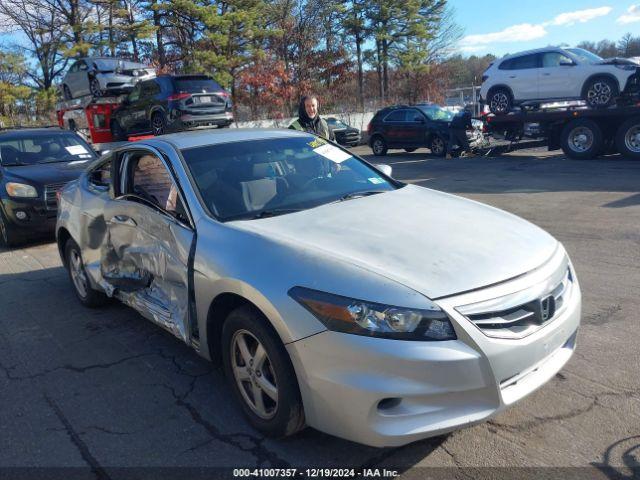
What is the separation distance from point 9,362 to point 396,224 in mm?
3159

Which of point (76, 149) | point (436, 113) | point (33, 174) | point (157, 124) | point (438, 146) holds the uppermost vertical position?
point (157, 124)

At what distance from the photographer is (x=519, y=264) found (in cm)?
281

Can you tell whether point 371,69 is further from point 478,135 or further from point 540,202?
point 540,202

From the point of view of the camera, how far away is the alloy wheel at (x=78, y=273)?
209 inches

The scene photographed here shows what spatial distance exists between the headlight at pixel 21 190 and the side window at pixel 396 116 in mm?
13587

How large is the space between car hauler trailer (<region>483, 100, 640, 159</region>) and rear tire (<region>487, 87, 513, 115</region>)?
367 millimetres

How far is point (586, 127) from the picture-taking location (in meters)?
14.7

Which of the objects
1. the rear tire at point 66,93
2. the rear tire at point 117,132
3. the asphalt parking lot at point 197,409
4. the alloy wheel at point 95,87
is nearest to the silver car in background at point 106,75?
the alloy wheel at point 95,87

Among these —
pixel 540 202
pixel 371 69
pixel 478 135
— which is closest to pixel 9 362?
pixel 540 202

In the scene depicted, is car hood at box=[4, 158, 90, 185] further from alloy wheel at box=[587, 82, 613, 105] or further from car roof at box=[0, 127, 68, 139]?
alloy wheel at box=[587, 82, 613, 105]

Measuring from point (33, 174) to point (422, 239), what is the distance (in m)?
7.31

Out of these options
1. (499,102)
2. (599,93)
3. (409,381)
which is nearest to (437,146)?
(499,102)

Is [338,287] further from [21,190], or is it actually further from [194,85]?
[194,85]

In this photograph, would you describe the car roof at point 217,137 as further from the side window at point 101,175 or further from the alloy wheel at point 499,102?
the alloy wheel at point 499,102
